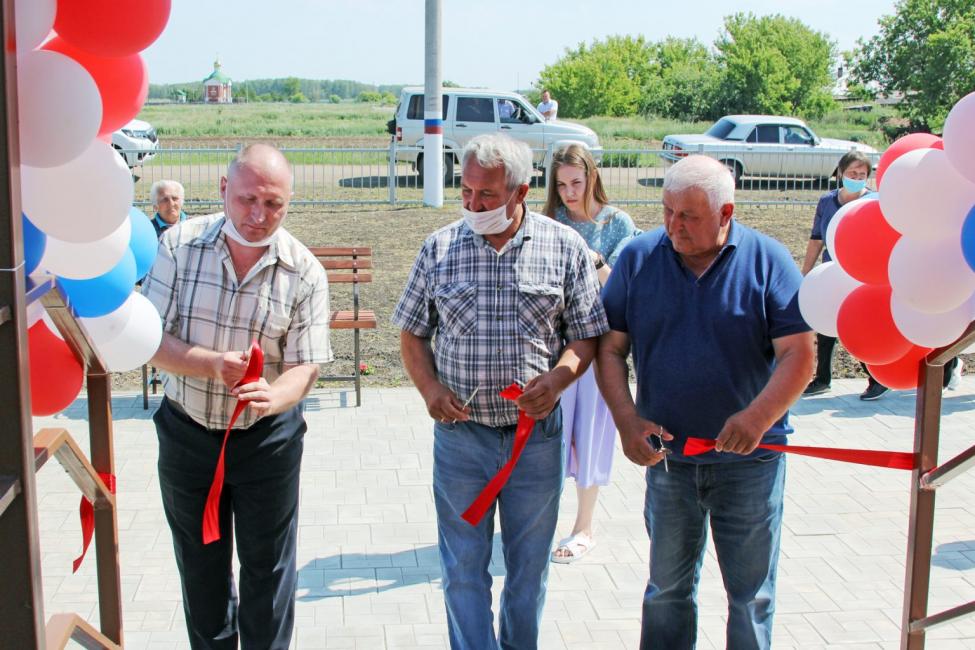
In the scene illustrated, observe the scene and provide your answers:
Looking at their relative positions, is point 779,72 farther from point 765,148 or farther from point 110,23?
point 110,23

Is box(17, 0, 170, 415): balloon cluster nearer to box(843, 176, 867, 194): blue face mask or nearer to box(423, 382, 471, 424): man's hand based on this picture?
box(423, 382, 471, 424): man's hand

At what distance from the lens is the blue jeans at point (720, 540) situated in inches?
147

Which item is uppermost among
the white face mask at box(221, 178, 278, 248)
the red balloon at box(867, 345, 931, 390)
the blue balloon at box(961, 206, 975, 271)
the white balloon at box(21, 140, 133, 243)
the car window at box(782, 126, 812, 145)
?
the car window at box(782, 126, 812, 145)

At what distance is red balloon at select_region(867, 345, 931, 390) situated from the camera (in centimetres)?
358

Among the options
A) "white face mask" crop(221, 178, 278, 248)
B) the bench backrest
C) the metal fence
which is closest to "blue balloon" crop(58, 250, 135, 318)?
"white face mask" crop(221, 178, 278, 248)

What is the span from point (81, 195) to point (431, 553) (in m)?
3.43

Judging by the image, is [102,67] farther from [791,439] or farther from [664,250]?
[791,439]

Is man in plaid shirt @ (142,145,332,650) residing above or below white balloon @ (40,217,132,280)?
below

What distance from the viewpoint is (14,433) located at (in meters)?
1.86

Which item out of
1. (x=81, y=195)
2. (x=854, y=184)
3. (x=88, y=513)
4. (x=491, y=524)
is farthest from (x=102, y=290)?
(x=854, y=184)

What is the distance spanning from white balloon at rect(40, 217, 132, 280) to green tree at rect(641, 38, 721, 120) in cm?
4977

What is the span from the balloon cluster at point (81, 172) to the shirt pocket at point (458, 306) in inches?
46.5

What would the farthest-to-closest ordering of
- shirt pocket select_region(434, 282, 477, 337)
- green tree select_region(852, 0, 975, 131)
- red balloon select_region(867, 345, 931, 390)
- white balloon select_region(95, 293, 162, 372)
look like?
green tree select_region(852, 0, 975, 131)
shirt pocket select_region(434, 282, 477, 337)
red balloon select_region(867, 345, 931, 390)
white balloon select_region(95, 293, 162, 372)

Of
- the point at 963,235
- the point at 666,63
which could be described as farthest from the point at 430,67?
the point at 666,63
